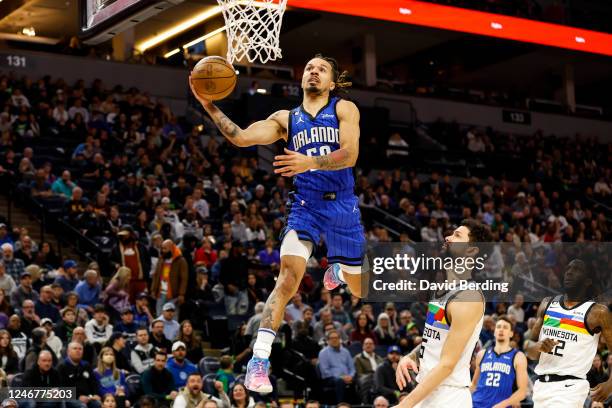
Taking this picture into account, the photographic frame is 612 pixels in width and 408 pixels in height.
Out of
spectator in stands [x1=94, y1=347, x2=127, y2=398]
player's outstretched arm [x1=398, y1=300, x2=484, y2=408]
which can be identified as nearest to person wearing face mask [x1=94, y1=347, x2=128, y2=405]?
spectator in stands [x1=94, y1=347, x2=127, y2=398]

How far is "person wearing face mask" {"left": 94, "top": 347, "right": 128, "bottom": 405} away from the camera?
40.0ft

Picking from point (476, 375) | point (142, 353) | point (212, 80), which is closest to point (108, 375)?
point (142, 353)

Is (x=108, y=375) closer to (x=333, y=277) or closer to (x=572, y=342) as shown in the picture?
(x=333, y=277)

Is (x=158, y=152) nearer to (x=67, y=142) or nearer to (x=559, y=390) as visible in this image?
(x=67, y=142)

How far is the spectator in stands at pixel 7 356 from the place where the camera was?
471 inches

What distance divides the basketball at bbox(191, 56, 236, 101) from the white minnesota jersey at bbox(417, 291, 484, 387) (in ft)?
6.50

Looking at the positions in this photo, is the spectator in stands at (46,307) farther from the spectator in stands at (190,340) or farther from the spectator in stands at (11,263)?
Result: the spectator in stands at (190,340)

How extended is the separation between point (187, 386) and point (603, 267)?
12.6 meters

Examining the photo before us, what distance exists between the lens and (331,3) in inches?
Answer: 794

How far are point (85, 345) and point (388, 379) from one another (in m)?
4.13

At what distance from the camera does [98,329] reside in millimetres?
13047

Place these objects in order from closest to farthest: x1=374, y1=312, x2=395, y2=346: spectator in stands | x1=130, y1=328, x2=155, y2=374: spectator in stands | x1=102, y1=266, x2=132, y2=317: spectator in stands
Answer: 1. x1=130, y1=328, x2=155, y2=374: spectator in stands
2. x1=102, y1=266, x2=132, y2=317: spectator in stands
3. x1=374, y1=312, x2=395, y2=346: spectator in stands

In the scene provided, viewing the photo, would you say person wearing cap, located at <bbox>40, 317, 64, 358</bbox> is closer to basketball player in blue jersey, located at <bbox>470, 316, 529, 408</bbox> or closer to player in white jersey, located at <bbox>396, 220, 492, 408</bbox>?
basketball player in blue jersey, located at <bbox>470, 316, 529, 408</bbox>

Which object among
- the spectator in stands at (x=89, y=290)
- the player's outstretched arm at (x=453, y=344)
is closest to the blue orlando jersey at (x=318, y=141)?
the player's outstretched arm at (x=453, y=344)
